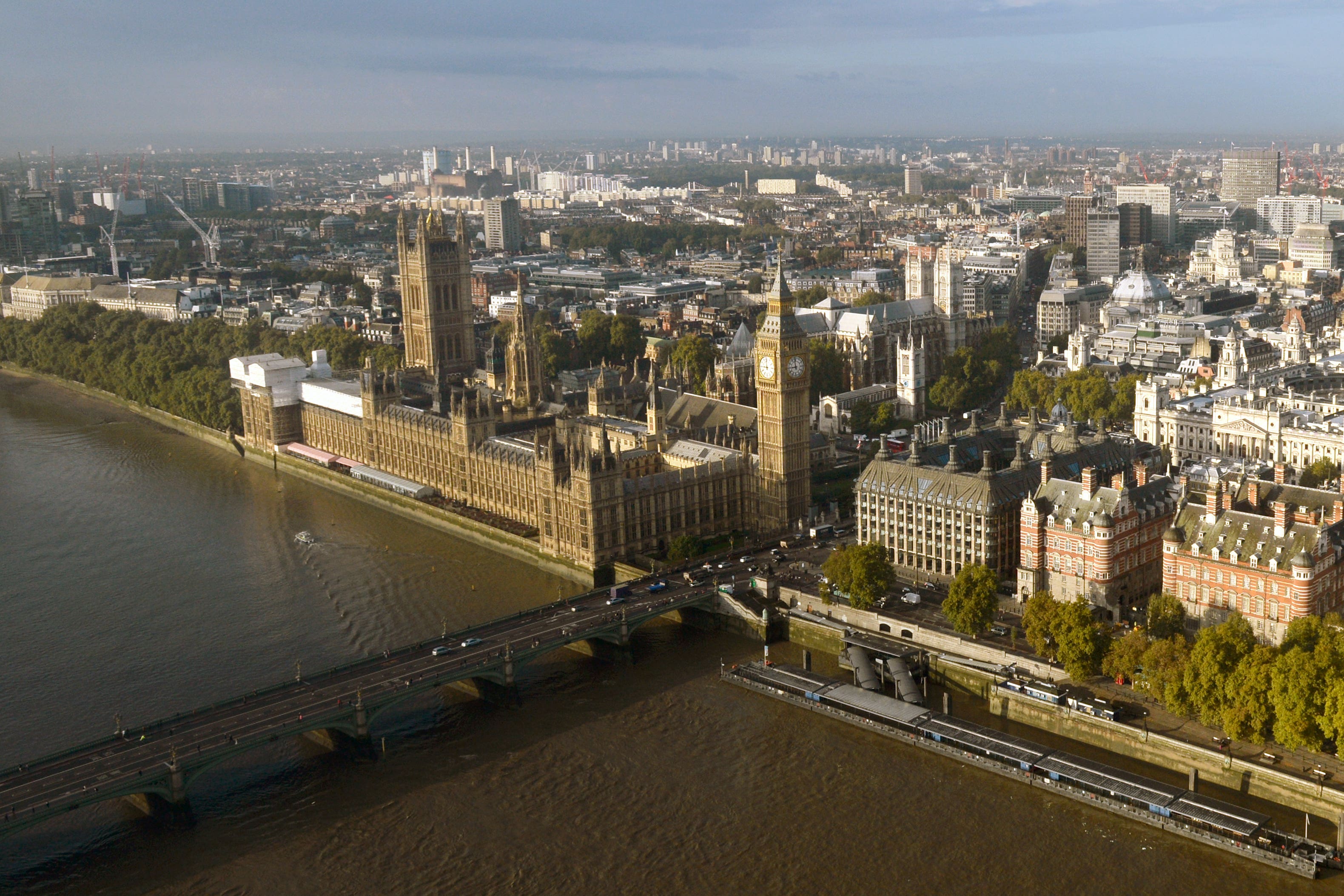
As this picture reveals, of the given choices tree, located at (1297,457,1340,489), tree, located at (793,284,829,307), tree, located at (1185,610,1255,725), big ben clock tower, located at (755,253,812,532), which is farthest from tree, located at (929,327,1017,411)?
tree, located at (1185,610,1255,725)

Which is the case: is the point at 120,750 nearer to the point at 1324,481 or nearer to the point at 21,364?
the point at 1324,481

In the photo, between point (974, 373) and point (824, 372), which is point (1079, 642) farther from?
point (974, 373)

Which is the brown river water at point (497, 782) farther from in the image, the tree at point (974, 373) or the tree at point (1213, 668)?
the tree at point (974, 373)

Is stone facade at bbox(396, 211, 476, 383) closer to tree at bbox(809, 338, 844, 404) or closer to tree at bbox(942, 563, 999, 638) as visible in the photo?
tree at bbox(809, 338, 844, 404)

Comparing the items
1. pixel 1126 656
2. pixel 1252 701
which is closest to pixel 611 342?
pixel 1126 656

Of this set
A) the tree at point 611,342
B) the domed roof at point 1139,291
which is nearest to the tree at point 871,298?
the domed roof at point 1139,291

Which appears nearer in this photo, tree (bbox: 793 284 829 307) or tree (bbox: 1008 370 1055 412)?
tree (bbox: 1008 370 1055 412)

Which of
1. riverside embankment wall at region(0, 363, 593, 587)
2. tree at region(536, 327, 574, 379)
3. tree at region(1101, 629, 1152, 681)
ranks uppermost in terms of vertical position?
tree at region(536, 327, 574, 379)
